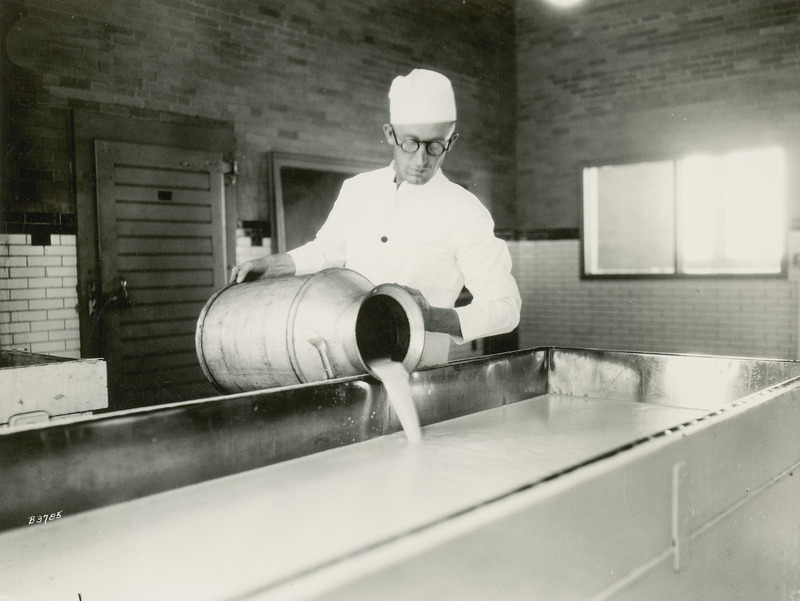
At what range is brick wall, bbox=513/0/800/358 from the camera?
630 centimetres

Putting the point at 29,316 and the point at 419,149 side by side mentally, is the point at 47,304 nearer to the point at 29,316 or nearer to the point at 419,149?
the point at 29,316

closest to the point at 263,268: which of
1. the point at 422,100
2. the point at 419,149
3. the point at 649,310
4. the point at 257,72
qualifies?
the point at 419,149

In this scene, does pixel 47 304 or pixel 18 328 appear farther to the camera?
pixel 47 304

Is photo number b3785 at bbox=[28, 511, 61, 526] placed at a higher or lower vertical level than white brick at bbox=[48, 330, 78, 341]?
lower

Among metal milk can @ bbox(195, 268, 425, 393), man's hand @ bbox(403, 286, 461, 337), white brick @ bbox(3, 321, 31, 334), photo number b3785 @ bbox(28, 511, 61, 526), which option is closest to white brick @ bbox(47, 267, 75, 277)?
white brick @ bbox(3, 321, 31, 334)

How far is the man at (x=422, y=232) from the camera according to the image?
2549 mm

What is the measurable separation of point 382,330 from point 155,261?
2.76 m

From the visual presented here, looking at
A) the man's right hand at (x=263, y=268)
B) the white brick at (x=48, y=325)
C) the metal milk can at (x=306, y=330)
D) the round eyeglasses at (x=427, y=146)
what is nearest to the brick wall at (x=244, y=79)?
the white brick at (x=48, y=325)

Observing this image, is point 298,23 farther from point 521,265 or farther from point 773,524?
point 773,524

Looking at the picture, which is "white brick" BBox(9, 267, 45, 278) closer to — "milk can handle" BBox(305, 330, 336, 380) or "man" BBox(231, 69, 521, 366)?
"man" BBox(231, 69, 521, 366)

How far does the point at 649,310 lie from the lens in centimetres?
697

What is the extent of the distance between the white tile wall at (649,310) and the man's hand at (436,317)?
199 inches

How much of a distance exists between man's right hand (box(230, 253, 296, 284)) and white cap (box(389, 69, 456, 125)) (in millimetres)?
702

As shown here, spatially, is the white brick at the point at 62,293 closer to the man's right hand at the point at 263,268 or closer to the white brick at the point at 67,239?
the white brick at the point at 67,239
